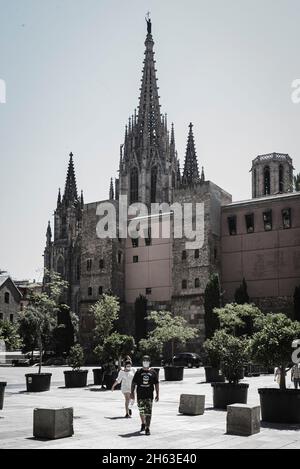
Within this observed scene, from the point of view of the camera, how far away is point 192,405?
1493cm

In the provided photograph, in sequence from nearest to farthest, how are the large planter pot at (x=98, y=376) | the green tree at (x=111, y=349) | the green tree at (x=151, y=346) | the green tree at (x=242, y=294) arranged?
the green tree at (x=111, y=349), the large planter pot at (x=98, y=376), the green tree at (x=151, y=346), the green tree at (x=242, y=294)

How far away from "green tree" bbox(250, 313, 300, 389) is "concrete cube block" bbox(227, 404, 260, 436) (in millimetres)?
2281

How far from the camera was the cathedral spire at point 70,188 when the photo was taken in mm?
102062

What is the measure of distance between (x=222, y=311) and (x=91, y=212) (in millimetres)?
26451

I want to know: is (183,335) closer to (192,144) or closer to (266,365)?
(266,365)

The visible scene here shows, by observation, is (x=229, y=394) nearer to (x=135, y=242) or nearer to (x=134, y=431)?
(x=134, y=431)

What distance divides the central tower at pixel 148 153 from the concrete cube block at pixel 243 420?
77.1 meters

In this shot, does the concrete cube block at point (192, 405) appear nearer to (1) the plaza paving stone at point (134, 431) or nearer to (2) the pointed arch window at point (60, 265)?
(1) the plaza paving stone at point (134, 431)

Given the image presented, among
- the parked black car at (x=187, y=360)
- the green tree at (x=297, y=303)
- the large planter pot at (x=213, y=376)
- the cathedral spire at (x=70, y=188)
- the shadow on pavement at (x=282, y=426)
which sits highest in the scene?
the cathedral spire at (x=70, y=188)

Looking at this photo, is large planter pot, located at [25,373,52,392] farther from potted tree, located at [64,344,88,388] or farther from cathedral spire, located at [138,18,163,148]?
cathedral spire, located at [138,18,163,148]

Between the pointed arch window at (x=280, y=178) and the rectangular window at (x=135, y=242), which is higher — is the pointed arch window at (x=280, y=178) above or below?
above

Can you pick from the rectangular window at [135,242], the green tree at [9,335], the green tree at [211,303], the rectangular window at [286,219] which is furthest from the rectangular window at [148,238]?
the green tree at [9,335]

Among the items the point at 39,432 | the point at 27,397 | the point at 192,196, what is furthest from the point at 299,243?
the point at 39,432

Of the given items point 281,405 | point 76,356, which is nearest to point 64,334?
point 76,356
